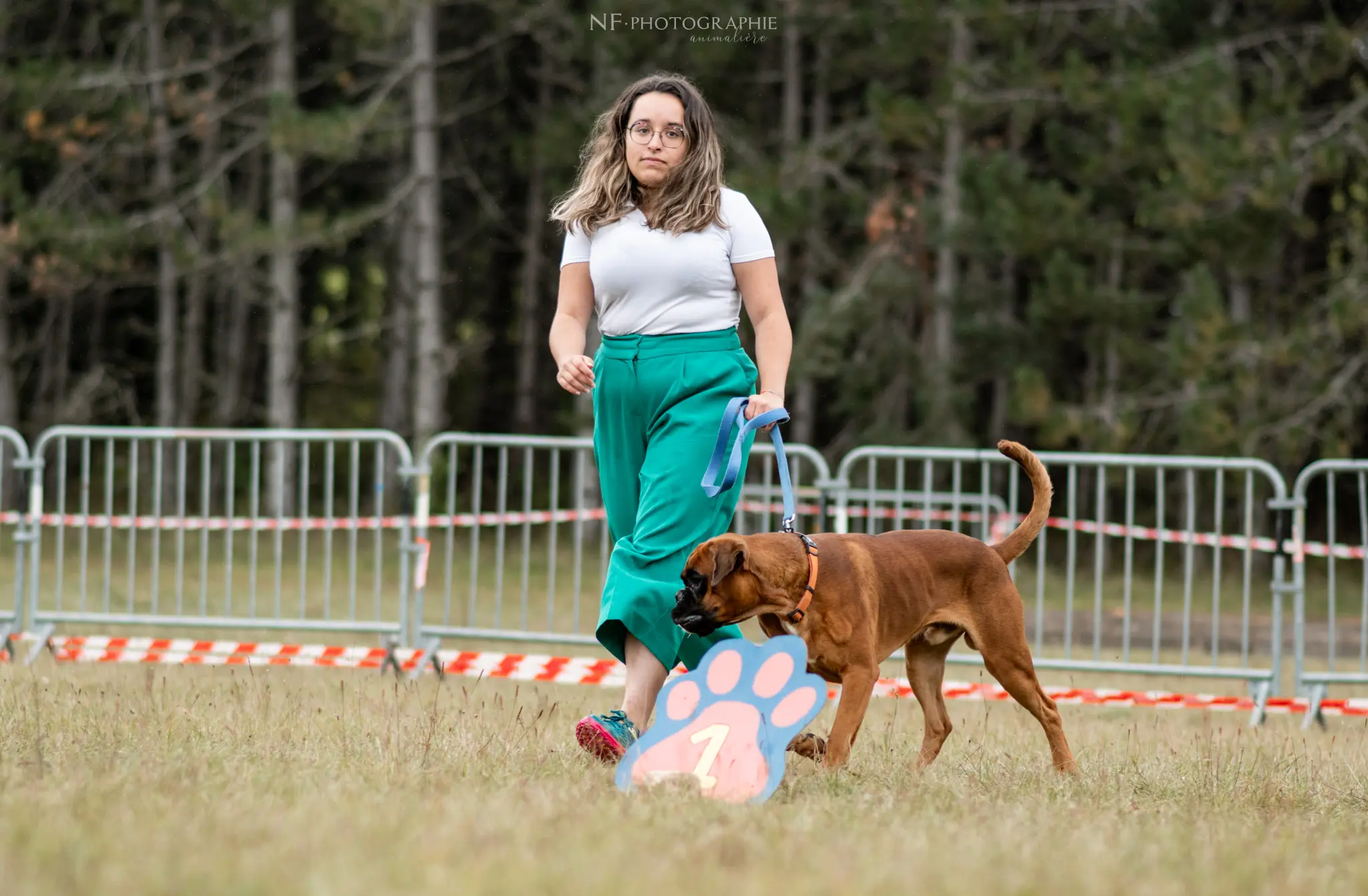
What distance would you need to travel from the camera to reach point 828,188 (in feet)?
70.9

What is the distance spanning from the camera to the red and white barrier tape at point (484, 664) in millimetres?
8250

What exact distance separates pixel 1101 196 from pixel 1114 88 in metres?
1.97

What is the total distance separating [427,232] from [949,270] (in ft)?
21.7

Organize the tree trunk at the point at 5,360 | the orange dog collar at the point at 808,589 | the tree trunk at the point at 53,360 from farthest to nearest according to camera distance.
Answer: the tree trunk at the point at 53,360
the tree trunk at the point at 5,360
the orange dog collar at the point at 808,589

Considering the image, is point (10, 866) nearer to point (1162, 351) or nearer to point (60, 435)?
point (60, 435)

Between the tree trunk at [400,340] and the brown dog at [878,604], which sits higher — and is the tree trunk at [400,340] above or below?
above

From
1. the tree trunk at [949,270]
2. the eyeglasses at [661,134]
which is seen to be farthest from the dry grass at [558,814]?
the tree trunk at [949,270]

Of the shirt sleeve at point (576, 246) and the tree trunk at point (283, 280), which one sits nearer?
the shirt sleeve at point (576, 246)

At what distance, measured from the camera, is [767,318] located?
4.99 meters

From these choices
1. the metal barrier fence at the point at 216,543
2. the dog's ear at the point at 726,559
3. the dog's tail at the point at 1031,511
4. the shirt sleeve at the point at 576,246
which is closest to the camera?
the dog's ear at the point at 726,559

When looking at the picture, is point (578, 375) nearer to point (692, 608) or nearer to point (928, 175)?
point (692, 608)

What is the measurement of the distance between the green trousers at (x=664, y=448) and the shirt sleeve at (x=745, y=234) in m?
0.26

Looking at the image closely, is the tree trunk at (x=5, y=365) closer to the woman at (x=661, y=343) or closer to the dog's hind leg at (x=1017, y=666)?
the woman at (x=661, y=343)

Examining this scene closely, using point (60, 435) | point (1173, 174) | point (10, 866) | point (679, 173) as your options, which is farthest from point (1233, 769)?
point (1173, 174)
